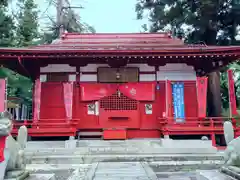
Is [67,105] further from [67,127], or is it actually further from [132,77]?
[132,77]

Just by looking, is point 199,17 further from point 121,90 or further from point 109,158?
point 109,158

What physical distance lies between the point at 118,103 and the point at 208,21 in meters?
7.64

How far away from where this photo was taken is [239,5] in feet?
44.8

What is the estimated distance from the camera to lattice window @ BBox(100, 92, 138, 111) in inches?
416

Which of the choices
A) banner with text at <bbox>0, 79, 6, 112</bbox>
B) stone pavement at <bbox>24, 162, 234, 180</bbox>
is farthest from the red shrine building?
stone pavement at <bbox>24, 162, 234, 180</bbox>

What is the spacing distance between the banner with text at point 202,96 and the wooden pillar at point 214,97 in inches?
195

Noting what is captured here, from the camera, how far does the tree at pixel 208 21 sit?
1379cm

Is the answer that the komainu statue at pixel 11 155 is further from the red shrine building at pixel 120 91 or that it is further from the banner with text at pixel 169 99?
the banner with text at pixel 169 99

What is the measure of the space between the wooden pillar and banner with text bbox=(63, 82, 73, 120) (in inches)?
352

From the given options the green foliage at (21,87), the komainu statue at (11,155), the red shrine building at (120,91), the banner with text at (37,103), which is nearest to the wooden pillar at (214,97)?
the red shrine building at (120,91)

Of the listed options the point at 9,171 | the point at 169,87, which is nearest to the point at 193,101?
the point at 169,87

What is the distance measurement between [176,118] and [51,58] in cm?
592

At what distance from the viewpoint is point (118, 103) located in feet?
34.8

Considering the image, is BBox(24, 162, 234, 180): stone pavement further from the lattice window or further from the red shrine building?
the lattice window
